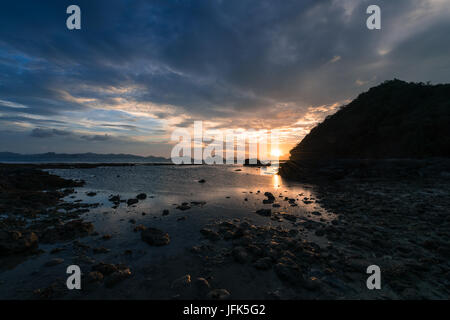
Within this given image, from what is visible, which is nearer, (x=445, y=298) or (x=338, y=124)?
(x=445, y=298)

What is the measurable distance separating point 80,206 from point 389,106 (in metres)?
77.1

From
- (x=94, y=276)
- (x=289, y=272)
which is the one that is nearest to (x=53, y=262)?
(x=94, y=276)

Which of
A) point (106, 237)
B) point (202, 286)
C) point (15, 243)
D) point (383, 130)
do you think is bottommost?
point (106, 237)

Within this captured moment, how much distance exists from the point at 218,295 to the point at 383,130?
202 feet

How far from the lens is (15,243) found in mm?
7184

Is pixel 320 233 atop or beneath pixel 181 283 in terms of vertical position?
atop

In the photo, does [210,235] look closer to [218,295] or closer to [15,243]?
[218,295]

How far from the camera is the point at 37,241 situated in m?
7.95

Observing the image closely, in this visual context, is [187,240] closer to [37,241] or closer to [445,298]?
[37,241]

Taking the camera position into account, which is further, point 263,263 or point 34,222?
point 34,222

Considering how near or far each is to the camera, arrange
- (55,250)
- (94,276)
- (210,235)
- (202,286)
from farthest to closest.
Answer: (210,235), (55,250), (94,276), (202,286)

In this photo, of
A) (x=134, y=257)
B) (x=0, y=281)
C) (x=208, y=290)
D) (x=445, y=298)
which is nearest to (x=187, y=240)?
(x=134, y=257)

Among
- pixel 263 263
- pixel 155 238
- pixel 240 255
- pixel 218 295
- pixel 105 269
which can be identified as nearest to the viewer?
pixel 218 295
